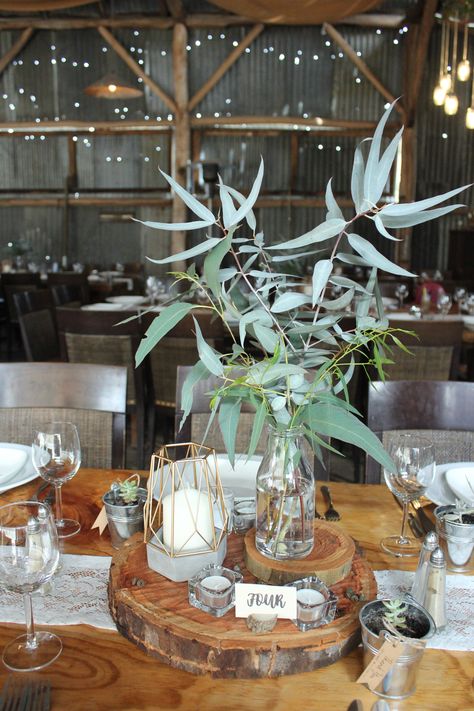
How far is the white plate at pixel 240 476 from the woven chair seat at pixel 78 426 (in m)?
0.50

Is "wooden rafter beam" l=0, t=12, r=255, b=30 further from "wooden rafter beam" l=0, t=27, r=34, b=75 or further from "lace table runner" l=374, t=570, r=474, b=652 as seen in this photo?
"lace table runner" l=374, t=570, r=474, b=652

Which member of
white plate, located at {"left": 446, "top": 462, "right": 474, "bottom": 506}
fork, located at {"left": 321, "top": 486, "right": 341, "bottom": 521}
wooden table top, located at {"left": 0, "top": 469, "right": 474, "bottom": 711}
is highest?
white plate, located at {"left": 446, "top": 462, "right": 474, "bottom": 506}

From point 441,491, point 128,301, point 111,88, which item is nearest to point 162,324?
point 441,491

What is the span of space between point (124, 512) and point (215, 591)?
331 millimetres

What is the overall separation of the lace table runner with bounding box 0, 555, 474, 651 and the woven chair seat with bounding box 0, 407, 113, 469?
2.57 ft

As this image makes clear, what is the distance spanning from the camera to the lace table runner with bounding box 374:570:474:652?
41.9 inches

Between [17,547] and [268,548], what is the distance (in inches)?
15.6

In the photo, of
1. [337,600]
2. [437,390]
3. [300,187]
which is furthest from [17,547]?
[300,187]

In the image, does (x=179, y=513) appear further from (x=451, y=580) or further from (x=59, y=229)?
(x=59, y=229)

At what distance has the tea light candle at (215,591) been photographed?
1.04 meters

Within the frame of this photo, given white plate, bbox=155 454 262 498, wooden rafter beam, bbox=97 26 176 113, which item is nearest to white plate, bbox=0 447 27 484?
white plate, bbox=155 454 262 498

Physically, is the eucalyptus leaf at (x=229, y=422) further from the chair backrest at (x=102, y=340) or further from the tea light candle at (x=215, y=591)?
the chair backrest at (x=102, y=340)

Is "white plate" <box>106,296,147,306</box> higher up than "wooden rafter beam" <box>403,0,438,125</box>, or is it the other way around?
"wooden rafter beam" <box>403,0,438,125</box>

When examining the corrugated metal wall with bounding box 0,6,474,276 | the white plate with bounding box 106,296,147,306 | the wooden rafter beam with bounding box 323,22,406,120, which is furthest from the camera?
the corrugated metal wall with bounding box 0,6,474,276
